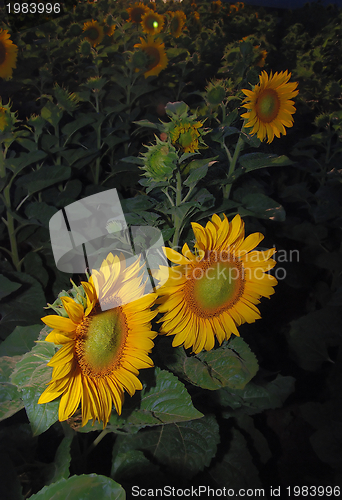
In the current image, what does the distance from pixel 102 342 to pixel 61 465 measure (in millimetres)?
226

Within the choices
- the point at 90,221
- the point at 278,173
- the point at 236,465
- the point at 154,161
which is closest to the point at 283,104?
the point at 154,161

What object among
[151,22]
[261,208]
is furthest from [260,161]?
[151,22]

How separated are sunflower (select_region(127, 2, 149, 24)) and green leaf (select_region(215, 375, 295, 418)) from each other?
2.20 metres

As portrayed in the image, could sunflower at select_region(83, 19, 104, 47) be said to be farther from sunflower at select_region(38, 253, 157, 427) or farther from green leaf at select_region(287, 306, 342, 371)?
sunflower at select_region(38, 253, 157, 427)

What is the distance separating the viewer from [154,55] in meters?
1.60

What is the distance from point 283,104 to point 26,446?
0.65 m

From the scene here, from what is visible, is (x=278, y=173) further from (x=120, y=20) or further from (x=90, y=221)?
(x=120, y=20)

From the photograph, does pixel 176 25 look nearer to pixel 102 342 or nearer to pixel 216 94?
pixel 216 94

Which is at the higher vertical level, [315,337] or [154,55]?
[154,55]

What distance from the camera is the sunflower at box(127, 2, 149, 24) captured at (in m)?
2.03

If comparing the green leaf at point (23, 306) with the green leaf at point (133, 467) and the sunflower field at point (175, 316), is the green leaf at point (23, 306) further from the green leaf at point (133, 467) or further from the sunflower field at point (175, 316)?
the green leaf at point (133, 467)

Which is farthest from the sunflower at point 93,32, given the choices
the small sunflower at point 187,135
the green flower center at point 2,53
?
the small sunflower at point 187,135

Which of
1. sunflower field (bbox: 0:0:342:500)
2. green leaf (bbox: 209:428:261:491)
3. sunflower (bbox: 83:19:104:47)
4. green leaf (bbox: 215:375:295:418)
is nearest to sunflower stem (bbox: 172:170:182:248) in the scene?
sunflower field (bbox: 0:0:342:500)

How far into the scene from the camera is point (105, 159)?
1.36 m
